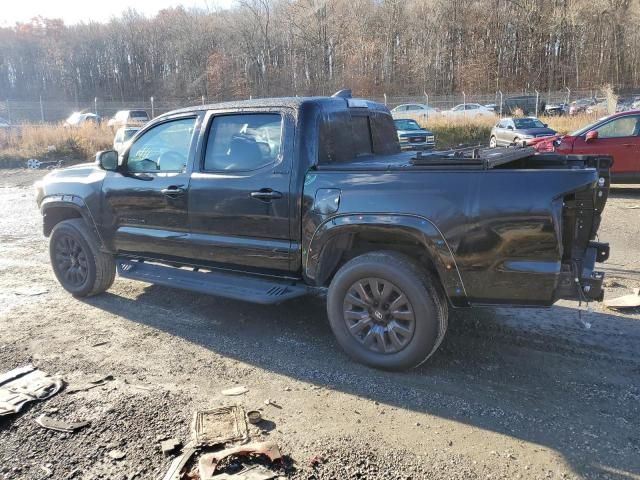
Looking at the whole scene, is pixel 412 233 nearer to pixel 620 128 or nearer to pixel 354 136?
pixel 354 136

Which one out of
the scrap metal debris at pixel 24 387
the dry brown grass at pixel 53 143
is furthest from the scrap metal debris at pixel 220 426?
the dry brown grass at pixel 53 143

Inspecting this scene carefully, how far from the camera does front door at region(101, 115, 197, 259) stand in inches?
186

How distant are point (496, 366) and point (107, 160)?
12.9ft

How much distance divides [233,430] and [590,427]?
2.06 meters

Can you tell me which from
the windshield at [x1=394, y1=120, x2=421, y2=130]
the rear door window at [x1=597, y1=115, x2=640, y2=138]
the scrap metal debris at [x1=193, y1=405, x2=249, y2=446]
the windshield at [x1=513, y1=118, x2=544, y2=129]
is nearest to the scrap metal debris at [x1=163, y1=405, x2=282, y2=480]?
the scrap metal debris at [x1=193, y1=405, x2=249, y2=446]

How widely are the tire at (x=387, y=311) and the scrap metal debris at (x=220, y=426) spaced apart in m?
1.02

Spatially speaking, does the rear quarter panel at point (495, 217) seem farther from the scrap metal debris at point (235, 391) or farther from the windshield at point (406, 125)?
the windshield at point (406, 125)

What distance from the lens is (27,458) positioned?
2.96 m

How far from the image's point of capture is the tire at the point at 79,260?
543 centimetres

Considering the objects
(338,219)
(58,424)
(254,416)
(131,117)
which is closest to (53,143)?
(131,117)

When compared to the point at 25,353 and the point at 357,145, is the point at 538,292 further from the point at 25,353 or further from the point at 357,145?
the point at 25,353

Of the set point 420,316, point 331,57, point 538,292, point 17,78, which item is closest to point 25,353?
point 420,316

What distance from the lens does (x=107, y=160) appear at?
5098 mm

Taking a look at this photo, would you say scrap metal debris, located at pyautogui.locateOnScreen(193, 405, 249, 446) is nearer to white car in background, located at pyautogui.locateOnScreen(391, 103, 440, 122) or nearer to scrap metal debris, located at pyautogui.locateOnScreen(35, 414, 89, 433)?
scrap metal debris, located at pyautogui.locateOnScreen(35, 414, 89, 433)
